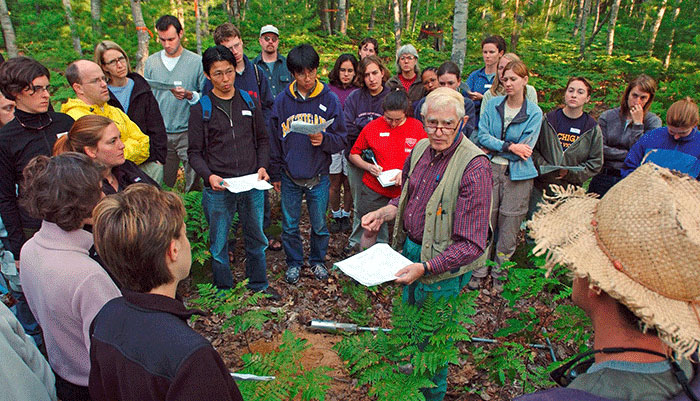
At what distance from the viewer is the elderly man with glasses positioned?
2842mm

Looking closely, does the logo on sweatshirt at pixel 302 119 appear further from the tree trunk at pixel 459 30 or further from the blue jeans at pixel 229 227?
the tree trunk at pixel 459 30

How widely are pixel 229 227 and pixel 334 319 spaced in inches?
65.4

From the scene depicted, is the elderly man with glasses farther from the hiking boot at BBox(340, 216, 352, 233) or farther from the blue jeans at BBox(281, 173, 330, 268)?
the hiking boot at BBox(340, 216, 352, 233)

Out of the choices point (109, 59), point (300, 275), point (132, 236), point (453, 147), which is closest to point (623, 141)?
point (453, 147)

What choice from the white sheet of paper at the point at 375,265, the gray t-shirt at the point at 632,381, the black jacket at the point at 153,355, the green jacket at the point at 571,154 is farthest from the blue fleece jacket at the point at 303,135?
the gray t-shirt at the point at 632,381

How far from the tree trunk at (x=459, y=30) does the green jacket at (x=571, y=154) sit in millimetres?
4450

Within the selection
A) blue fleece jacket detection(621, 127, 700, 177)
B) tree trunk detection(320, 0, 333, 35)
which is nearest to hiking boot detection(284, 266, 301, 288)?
blue fleece jacket detection(621, 127, 700, 177)

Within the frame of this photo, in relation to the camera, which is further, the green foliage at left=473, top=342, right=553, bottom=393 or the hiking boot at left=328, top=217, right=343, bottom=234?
the hiking boot at left=328, top=217, right=343, bottom=234

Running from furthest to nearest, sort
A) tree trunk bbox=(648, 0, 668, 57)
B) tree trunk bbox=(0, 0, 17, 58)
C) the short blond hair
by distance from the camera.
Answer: tree trunk bbox=(648, 0, 668, 57) < tree trunk bbox=(0, 0, 17, 58) < the short blond hair

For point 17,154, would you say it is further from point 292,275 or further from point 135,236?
point 292,275

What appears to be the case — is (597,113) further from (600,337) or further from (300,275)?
(600,337)

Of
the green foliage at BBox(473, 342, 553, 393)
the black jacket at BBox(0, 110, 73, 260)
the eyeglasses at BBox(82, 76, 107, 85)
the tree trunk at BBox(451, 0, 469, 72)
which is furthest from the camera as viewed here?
the tree trunk at BBox(451, 0, 469, 72)

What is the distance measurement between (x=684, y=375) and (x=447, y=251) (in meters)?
1.59

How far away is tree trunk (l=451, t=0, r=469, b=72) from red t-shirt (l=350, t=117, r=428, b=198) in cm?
485
